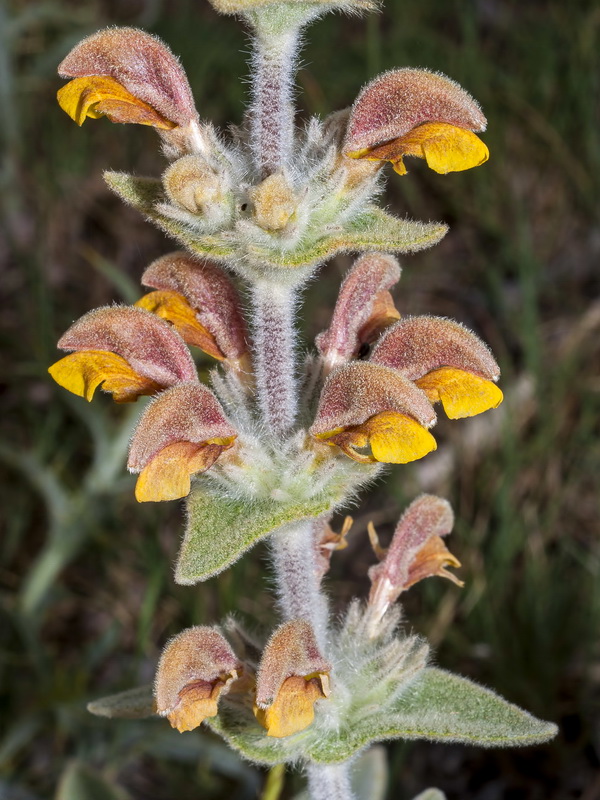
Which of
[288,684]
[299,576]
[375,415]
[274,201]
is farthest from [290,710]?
[274,201]

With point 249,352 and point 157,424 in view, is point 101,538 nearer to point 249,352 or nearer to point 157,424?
point 249,352

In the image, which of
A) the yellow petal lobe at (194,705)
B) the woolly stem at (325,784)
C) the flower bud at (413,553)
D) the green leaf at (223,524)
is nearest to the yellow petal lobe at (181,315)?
the green leaf at (223,524)

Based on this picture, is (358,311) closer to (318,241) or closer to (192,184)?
(318,241)

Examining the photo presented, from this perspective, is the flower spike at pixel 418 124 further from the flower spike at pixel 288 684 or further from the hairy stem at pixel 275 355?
the flower spike at pixel 288 684

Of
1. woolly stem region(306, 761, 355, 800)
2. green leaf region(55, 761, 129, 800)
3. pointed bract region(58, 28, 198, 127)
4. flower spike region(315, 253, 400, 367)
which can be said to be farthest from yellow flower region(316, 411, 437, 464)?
green leaf region(55, 761, 129, 800)

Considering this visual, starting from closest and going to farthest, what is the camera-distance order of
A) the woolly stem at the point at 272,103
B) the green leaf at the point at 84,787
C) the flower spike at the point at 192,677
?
the woolly stem at the point at 272,103 → the flower spike at the point at 192,677 → the green leaf at the point at 84,787

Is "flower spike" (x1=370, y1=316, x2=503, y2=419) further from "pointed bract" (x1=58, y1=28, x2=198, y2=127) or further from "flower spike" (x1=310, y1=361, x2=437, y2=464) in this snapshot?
"pointed bract" (x1=58, y1=28, x2=198, y2=127)
